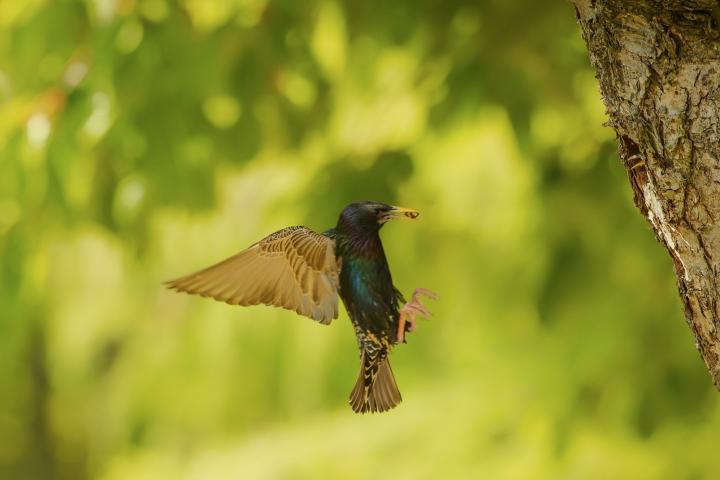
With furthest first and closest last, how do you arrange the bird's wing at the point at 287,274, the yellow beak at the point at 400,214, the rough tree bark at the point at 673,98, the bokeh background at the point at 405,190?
the bokeh background at the point at 405,190 → the rough tree bark at the point at 673,98 → the bird's wing at the point at 287,274 → the yellow beak at the point at 400,214

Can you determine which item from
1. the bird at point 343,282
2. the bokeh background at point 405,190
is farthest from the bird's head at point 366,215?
the bokeh background at point 405,190

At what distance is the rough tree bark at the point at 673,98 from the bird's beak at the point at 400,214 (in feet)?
1.20

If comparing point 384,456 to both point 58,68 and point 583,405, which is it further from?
point 58,68

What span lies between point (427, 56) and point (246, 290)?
6.61 feet

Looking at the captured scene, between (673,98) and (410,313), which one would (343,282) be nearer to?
(410,313)

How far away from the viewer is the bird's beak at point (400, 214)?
710 mm

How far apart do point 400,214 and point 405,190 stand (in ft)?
5.39

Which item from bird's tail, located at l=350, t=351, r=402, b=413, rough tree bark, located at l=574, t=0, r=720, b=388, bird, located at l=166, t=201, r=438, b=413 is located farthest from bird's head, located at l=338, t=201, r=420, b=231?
rough tree bark, located at l=574, t=0, r=720, b=388

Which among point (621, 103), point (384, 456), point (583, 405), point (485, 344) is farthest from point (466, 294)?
point (621, 103)

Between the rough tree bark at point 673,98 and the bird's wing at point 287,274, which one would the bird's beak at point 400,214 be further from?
the rough tree bark at point 673,98

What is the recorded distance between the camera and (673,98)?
3.37ft

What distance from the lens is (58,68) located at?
296 centimetres

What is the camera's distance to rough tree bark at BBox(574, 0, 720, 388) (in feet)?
3.34

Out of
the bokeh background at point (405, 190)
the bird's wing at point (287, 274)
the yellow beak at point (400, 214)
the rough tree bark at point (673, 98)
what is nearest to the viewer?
the yellow beak at point (400, 214)
